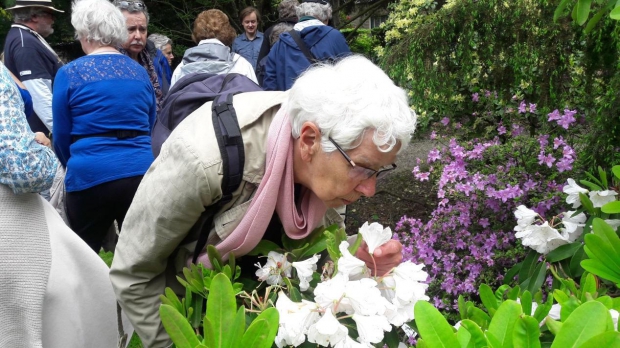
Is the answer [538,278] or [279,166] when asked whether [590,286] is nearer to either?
[538,278]

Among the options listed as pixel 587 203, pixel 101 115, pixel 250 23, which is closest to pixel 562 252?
pixel 587 203

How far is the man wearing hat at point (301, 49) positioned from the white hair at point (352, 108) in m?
2.33

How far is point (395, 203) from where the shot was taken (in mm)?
5832

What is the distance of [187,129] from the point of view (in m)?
1.85

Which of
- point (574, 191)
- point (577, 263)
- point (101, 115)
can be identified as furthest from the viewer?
point (101, 115)

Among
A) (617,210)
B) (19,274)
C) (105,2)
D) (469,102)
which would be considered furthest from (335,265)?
(469,102)

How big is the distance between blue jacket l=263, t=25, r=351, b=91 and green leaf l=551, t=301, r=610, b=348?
3.33m

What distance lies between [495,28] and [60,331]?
3.07m

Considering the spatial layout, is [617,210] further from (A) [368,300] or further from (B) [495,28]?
(B) [495,28]

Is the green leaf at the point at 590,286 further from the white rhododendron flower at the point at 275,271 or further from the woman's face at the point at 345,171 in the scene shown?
the white rhododendron flower at the point at 275,271

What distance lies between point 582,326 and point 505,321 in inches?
5.6

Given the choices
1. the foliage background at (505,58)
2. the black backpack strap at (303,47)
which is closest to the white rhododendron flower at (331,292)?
the foliage background at (505,58)

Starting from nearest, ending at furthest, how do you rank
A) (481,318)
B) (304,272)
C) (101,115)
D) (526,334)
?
1. (526,334)
2. (481,318)
3. (304,272)
4. (101,115)

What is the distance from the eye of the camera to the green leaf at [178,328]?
3.60 ft
